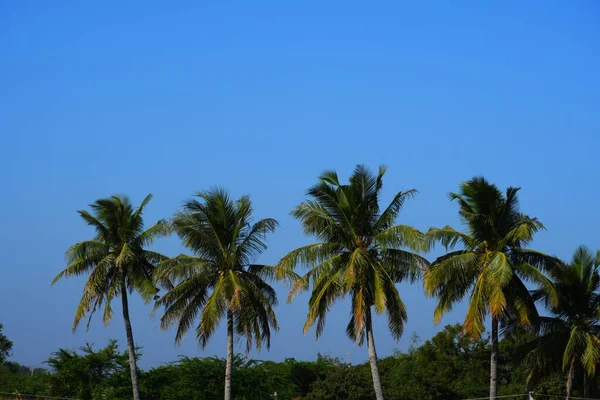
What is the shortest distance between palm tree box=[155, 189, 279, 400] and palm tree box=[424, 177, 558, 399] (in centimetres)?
705

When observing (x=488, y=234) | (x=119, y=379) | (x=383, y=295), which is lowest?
(x=119, y=379)

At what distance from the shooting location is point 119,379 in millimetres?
43250

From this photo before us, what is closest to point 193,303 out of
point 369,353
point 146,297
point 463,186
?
point 146,297

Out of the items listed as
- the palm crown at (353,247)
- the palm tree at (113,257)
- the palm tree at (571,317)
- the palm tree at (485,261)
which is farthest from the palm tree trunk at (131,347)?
the palm tree at (571,317)

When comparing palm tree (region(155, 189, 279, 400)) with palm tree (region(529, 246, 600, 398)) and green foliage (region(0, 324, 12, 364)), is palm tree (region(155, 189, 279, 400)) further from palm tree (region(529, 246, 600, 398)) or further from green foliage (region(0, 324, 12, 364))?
green foliage (region(0, 324, 12, 364))

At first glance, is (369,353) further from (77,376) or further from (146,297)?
(77,376)

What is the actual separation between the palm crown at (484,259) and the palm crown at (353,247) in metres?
1.29

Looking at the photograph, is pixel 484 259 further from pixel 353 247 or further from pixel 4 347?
pixel 4 347

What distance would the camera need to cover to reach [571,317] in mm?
32750

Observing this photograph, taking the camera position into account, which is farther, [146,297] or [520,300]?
[146,297]

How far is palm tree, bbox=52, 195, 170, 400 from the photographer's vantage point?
118ft

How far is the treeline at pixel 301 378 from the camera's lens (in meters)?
42.8

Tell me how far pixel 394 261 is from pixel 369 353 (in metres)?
3.51

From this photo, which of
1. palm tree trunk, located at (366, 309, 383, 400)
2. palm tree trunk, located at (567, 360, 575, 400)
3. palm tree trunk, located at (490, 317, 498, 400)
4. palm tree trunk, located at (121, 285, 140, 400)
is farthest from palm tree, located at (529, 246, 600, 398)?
palm tree trunk, located at (121, 285, 140, 400)
